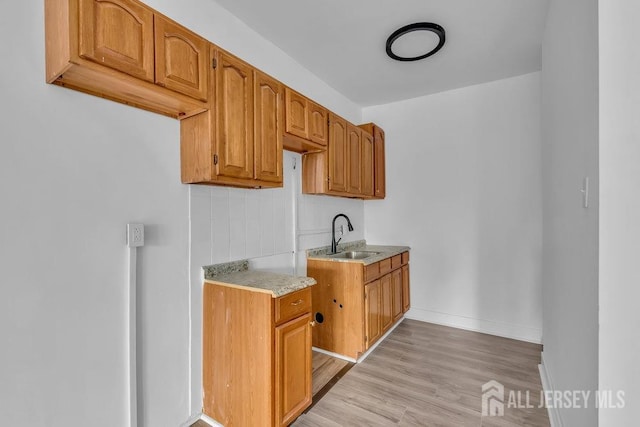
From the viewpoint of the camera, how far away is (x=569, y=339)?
1357 mm

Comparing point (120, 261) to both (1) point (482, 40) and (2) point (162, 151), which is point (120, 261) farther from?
(1) point (482, 40)

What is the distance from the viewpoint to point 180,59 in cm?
140

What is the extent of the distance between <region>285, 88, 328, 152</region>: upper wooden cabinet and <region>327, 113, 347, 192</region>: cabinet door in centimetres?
12

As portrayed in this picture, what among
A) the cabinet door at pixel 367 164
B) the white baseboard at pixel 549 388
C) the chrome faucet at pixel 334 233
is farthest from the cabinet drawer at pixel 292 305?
the cabinet door at pixel 367 164

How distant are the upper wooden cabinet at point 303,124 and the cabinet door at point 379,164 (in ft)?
3.61

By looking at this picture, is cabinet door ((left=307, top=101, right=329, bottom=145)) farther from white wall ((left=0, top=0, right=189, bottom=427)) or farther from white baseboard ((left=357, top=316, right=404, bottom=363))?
white baseboard ((left=357, top=316, right=404, bottom=363))

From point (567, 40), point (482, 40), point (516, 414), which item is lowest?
point (516, 414)

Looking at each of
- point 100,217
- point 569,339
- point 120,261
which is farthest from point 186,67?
point 569,339

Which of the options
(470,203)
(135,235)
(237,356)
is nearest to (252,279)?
(237,356)

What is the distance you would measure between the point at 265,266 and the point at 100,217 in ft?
3.85

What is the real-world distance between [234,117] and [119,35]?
0.61m

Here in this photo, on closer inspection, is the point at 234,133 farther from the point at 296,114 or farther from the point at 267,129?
the point at 296,114

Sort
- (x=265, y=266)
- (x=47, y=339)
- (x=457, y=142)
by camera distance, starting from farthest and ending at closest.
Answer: (x=457, y=142)
(x=265, y=266)
(x=47, y=339)
